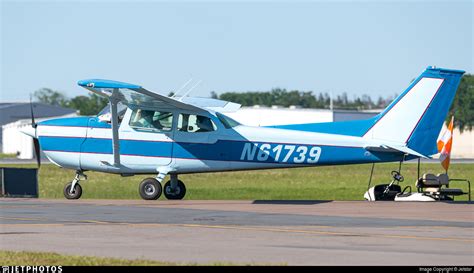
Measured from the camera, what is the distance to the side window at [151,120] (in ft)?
72.6

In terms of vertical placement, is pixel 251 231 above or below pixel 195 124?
below

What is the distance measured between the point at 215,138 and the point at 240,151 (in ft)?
2.17

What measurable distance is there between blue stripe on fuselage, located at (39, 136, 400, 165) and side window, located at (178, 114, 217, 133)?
1.09ft

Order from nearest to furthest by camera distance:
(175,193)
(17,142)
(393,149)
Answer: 1. (393,149)
2. (175,193)
3. (17,142)

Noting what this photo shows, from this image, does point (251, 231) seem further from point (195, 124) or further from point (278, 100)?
point (278, 100)

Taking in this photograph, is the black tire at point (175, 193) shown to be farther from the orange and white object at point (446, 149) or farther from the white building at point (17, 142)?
the white building at point (17, 142)

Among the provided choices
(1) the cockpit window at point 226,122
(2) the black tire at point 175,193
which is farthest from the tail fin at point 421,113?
(2) the black tire at point 175,193

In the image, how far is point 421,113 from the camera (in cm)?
2127

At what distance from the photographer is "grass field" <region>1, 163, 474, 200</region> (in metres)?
31.6

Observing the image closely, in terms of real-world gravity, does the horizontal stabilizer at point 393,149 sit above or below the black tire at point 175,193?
above

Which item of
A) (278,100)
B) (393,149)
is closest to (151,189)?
(393,149)

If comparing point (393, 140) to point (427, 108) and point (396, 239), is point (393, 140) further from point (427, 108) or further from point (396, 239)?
point (396, 239)

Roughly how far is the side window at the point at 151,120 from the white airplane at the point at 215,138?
0.08ft

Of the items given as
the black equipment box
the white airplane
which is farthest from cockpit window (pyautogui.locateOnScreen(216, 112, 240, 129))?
the black equipment box
